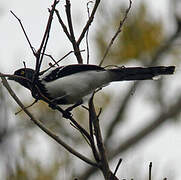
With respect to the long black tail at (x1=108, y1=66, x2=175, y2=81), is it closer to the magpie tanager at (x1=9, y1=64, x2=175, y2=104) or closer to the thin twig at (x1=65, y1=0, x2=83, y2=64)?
the magpie tanager at (x1=9, y1=64, x2=175, y2=104)

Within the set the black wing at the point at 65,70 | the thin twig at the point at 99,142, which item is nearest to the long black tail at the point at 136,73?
the black wing at the point at 65,70

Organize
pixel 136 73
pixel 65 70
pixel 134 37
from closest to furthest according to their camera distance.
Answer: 1. pixel 136 73
2. pixel 65 70
3. pixel 134 37

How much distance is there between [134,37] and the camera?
29.9 feet

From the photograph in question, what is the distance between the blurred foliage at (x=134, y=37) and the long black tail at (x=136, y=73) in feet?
16.5

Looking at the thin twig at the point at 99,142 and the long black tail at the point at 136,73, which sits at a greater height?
the long black tail at the point at 136,73

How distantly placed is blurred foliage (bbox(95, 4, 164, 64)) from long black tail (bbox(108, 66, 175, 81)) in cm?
504

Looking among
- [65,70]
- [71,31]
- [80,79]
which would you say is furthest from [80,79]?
[71,31]

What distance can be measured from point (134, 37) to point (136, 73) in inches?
211

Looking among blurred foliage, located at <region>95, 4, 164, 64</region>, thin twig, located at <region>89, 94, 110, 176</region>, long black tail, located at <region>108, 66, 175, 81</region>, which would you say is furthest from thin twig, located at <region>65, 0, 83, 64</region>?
blurred foliage, located at <region>95, 4, 164, 64</region>

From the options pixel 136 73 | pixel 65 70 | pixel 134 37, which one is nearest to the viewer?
pixel 136 73

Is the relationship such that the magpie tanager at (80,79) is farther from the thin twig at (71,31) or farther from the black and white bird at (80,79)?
the thin twig at (71,31)

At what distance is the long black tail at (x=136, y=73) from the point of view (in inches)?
146

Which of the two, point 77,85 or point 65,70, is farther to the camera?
point 65,70

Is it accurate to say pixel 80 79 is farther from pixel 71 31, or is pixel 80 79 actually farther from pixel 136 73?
pixel 71 31
